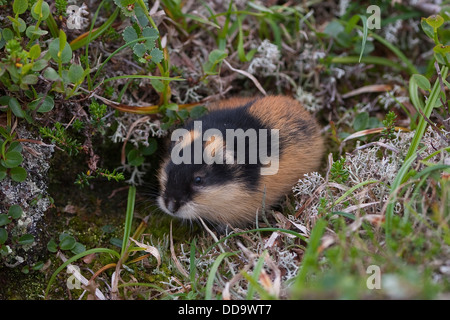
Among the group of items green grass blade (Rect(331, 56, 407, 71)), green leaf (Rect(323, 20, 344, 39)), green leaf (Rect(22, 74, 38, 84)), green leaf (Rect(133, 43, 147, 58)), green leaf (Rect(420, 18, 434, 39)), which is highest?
green leaf (Rect(420, 18, 434, 39))

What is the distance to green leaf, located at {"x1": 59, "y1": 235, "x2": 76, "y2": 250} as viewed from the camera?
13.1 feet

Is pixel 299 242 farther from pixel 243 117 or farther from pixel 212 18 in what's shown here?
pixel 212 18

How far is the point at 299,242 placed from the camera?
3992 mm

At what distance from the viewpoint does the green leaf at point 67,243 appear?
13.1ft

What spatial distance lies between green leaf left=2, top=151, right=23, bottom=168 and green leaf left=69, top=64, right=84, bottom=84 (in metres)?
0.74

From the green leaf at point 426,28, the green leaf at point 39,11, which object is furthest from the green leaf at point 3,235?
the green leaf at point 426,28

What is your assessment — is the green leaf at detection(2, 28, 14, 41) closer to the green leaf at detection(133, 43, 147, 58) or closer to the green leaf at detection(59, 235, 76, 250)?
the green leaf at detection(133, 43, 147, 58)

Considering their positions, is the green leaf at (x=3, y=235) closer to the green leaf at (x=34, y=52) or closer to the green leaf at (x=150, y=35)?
the green leaf at (x=34, y=52)

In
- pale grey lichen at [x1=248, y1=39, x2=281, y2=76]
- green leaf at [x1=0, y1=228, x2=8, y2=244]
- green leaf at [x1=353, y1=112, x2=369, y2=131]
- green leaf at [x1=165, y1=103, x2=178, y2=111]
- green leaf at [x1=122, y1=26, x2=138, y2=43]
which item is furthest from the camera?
pale grey lichen at [x1=248, y1=39, x2=281, y2=76]

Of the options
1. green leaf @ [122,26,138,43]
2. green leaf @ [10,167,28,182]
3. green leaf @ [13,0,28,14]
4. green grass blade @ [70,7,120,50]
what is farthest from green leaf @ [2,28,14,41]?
green leaf @ [10,167,28,182]

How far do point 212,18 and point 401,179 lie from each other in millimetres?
2700

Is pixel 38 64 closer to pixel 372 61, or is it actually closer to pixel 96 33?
pixel 96 33

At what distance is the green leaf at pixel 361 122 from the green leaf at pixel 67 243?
307 cm
